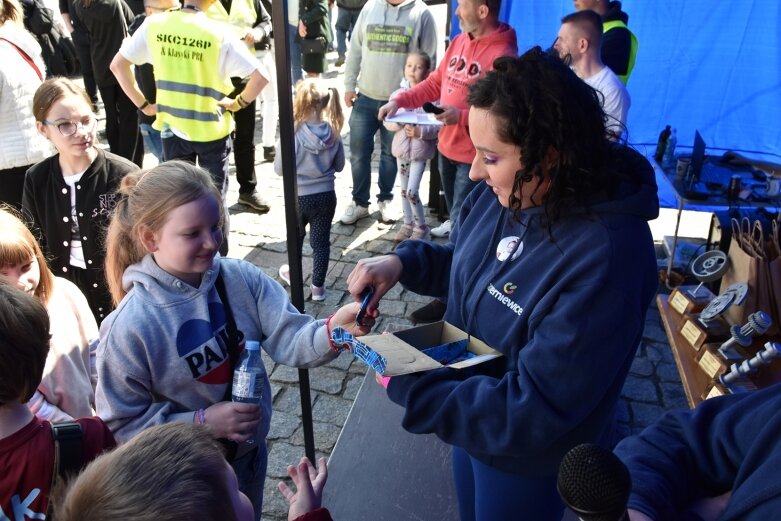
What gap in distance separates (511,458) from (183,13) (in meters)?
4.23

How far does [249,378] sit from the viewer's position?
1.89m

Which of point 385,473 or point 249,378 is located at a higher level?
point 249,378

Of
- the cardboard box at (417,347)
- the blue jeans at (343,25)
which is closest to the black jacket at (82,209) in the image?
the cardboard box at (417,347)

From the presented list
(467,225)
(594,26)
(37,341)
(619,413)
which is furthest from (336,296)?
(37,341)

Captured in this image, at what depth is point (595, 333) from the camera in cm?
151

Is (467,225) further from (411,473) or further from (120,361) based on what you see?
(411,473)

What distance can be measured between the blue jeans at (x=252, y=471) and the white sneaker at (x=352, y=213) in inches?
158

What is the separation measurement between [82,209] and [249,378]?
1.62m

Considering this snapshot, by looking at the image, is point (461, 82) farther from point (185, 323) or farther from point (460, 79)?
point (185, 323)

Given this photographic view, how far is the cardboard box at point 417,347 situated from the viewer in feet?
5.22

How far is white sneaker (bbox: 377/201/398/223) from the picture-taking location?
6180 mm

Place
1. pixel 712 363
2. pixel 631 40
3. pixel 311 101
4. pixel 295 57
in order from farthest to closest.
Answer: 1. pixel 295 57
2. pixel 631 40
3. pixel 311 101
4. pixel 712 363

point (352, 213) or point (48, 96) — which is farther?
point (352, 213)

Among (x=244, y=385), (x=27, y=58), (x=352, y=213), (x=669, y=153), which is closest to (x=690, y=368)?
(x=244, y=385)
